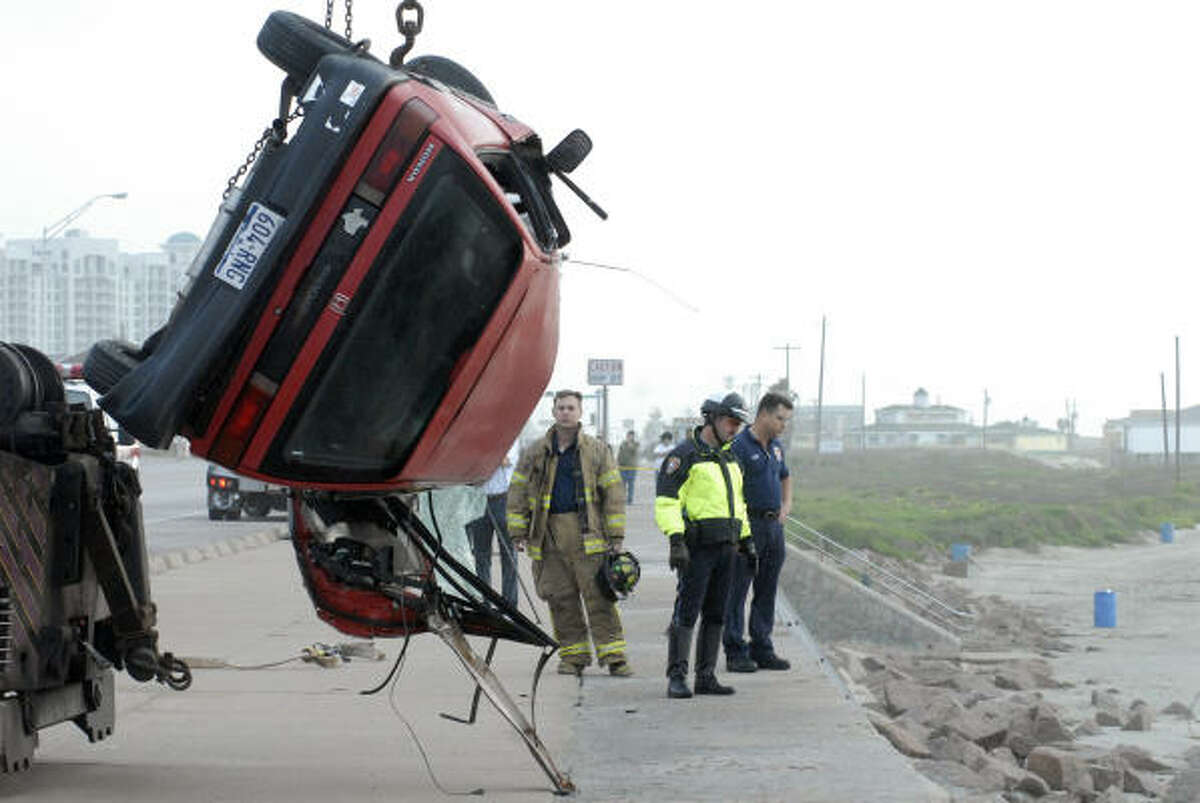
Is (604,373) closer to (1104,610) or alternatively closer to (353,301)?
(1104,610)

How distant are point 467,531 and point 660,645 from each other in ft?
9.03

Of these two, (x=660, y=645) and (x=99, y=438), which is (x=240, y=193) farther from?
(x=660, y=645)

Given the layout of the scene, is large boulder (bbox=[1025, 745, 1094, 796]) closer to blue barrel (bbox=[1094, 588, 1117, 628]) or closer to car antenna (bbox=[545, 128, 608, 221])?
car antenna (bbox=[545, 128, 608, 221])

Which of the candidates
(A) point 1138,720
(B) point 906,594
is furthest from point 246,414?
(B) point 906,594

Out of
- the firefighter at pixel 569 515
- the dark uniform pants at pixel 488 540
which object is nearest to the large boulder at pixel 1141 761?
the firefighter at pixel 569 515

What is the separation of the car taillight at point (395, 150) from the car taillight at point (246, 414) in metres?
0.76

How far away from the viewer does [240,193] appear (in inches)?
257

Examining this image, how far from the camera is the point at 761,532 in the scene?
12156mm

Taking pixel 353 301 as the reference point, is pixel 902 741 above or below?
below

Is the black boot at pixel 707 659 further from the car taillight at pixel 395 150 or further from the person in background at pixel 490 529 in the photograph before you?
the car taillight at pixel 395 150

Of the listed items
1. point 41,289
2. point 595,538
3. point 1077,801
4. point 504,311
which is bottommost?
point 1077,801

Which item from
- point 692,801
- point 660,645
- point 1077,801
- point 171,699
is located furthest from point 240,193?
point 660,645

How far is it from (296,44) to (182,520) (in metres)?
24.9

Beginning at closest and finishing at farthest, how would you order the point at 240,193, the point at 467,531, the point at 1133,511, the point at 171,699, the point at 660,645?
the point at 240,193 < the point at 171,699 < the point at 660,645 < the point at 467,531 < the point at 1133,511
